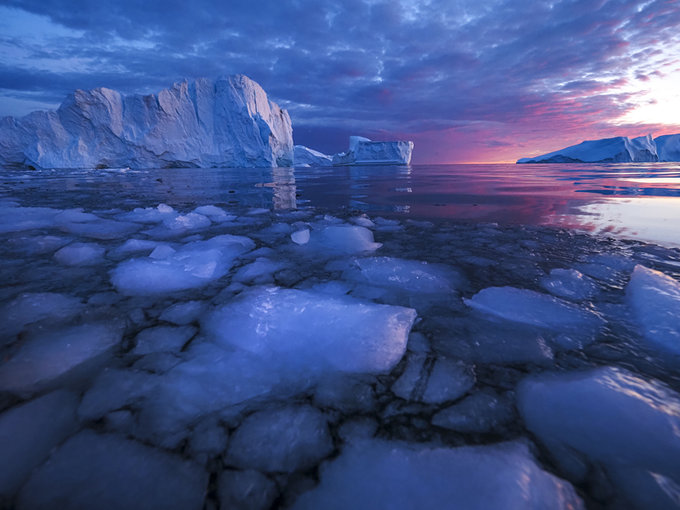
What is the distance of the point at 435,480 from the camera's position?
72 cm

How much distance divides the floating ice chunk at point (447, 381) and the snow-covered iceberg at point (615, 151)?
2568 inches

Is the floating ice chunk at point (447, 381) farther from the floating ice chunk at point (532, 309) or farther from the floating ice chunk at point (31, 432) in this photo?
the floating ice chunk at point (31, 432)

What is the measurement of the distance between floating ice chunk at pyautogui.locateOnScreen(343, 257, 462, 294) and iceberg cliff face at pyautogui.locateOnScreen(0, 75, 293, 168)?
32.9 m

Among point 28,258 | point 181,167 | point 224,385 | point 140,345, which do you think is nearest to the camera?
point 224,385

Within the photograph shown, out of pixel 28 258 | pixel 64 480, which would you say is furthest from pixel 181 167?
pixel 64 480

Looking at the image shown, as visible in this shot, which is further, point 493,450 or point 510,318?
point 510,318

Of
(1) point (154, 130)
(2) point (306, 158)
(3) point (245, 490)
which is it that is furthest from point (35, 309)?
(2) point (306, 158)

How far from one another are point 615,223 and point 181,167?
38566 mm

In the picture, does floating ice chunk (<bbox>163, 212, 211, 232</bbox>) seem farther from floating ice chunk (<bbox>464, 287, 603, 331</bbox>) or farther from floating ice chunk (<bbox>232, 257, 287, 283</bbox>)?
floating ice chunk (<bbox>464, 287, 603, 331</bbox>)

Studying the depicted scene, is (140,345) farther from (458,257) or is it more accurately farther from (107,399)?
(458,257)

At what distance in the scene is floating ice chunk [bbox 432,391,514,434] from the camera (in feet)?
2.87

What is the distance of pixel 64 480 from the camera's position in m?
0.70

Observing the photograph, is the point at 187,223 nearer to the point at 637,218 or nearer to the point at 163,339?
the point at 163,339

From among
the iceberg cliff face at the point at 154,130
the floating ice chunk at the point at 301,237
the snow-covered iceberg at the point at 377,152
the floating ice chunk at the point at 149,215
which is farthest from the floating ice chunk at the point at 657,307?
the snow-covered iceberg at the point at 377,152
